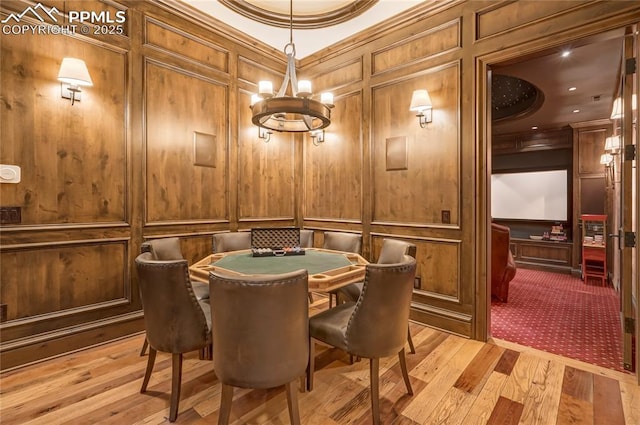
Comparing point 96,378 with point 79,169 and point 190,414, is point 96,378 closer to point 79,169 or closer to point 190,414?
point 190,414

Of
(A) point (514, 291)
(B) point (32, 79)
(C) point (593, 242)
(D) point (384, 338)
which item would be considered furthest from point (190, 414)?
(C) point (593, 242)

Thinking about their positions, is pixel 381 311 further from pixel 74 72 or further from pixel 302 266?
pixel 74 72

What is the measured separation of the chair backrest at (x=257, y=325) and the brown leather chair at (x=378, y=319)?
0.37 m

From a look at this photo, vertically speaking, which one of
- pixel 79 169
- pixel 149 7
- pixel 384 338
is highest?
pixel 149 7

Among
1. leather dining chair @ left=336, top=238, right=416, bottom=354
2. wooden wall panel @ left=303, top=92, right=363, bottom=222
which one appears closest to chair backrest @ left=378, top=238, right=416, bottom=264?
leather dining chair @ left=336, top=238, right=416, bottom=354

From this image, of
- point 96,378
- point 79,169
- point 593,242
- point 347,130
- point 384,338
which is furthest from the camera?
point 593,242

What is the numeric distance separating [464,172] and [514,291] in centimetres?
267

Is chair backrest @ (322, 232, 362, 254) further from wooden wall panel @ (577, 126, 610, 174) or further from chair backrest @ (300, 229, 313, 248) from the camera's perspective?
wooden wall panel @ (577, 126, 610, 174)

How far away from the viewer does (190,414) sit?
182 centimetres

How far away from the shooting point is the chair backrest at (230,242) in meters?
3.20

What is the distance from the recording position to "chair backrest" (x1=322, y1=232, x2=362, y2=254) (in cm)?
312

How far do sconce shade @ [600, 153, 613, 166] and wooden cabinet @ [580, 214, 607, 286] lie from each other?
92 centimetres

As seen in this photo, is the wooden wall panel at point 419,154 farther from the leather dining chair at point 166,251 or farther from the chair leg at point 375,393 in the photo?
the leather dining chair at point 166,251

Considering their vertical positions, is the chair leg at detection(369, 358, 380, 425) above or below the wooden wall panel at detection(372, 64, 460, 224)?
below
